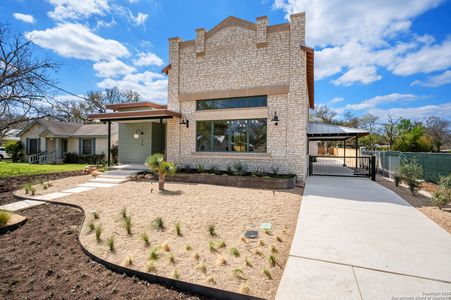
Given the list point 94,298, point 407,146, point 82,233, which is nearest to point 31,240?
point 82,233

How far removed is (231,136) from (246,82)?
2.96 metres

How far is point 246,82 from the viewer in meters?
11.2

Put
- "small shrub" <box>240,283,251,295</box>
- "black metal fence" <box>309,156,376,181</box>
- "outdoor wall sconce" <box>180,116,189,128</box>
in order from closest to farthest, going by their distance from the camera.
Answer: "small shrub" <box>240,283,251,295</box> < "black metal fence" <box>309,156,376,181</box> < "outdoor wall sconce" <box>180,116,189,128</box>

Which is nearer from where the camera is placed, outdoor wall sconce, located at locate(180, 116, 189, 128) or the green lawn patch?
the green lawn patch

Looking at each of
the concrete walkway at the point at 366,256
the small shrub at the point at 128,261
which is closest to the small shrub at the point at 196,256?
the small shrub at the point at 128,261

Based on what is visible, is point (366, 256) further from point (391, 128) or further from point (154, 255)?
point (391, 128)

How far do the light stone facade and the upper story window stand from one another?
0.26 m

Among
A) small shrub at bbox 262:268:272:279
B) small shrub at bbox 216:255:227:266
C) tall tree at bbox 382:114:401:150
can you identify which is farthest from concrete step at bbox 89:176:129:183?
tall tree at bbox 382:114:401:150

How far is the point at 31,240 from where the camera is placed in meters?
4.57

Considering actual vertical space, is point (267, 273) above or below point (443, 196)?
below

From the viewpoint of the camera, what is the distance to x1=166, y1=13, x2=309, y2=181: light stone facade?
411 inches

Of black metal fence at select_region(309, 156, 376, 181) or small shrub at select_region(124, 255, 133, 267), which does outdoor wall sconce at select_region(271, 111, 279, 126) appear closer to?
black metal fence at select_region(309, 156, 376, 181)

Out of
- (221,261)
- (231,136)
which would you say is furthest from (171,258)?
(231,136)

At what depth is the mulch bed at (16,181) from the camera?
7.96 metres
